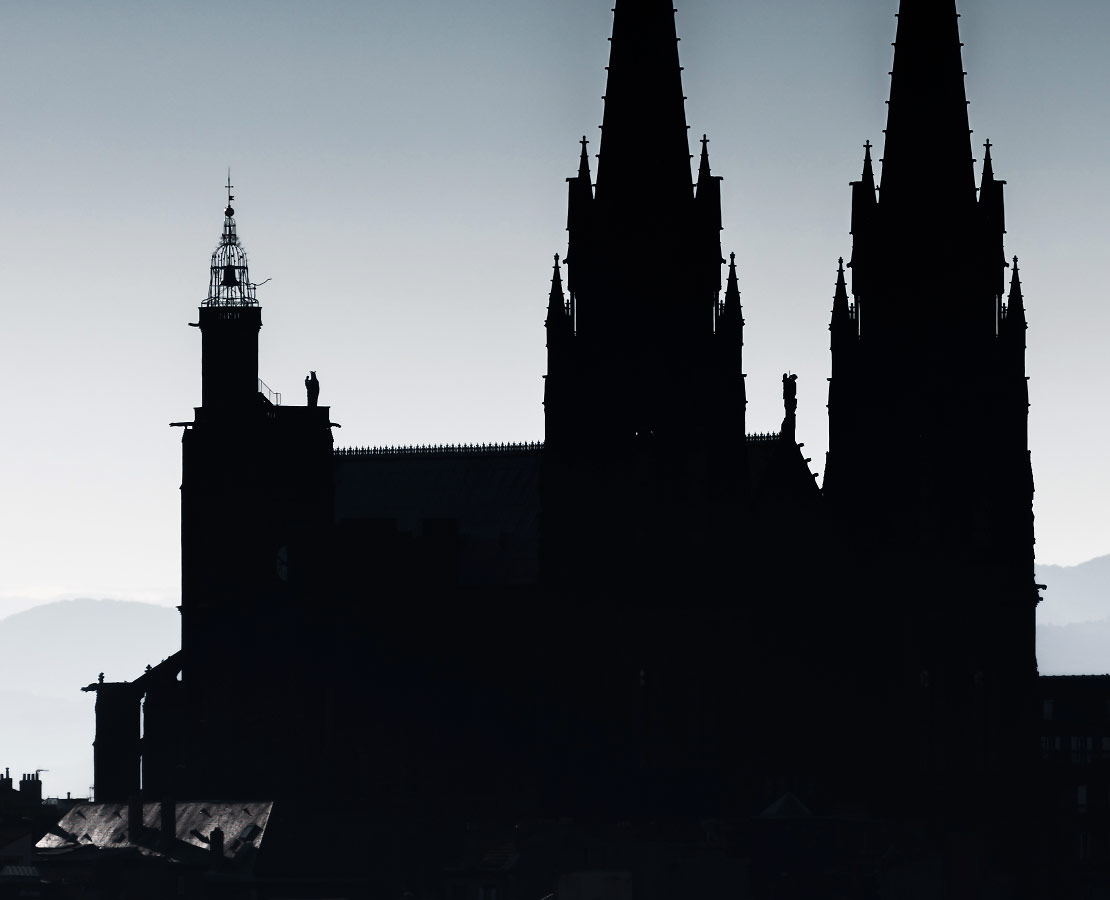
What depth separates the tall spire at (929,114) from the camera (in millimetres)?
111188

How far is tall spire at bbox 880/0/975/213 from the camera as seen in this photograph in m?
111

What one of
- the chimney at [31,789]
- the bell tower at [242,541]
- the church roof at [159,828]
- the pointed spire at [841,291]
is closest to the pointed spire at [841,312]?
the pointed spire at [841,291]

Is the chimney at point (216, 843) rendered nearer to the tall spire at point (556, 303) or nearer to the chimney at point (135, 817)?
the chimney at point (135, 817)

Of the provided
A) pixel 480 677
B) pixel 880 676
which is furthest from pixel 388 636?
pixel 880 676

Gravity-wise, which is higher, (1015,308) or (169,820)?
(1015,308)

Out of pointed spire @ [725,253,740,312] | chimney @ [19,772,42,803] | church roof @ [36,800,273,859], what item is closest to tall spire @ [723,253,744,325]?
pointed spire @ [725,253,740,312]

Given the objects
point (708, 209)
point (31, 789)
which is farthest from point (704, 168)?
point (31, 789)

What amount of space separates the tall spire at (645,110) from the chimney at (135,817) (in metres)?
32.1

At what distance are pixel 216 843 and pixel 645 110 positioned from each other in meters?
33.6

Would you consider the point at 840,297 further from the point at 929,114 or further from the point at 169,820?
the point at 169,820

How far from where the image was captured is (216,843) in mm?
113625

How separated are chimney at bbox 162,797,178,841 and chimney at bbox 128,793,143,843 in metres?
1.64

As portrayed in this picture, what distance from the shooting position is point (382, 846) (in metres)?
116

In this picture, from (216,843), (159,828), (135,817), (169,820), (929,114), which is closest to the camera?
(929,114)
